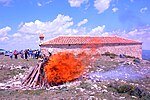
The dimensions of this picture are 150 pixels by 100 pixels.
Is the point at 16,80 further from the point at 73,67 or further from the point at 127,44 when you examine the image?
the point at 127,44

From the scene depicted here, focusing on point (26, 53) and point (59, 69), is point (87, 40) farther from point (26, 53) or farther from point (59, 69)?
point (59, 69)

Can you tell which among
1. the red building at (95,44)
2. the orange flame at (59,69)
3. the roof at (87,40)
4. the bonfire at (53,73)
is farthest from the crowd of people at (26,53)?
the orange flame at (59,69)

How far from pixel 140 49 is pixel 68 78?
4367cm

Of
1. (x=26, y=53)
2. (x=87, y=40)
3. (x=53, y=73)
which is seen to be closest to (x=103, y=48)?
(x=87, y=40)

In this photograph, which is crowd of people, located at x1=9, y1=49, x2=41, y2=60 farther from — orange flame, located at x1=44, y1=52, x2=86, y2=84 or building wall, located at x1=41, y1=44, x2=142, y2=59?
orange flame, located at x1=44, y1=52, x2=86, y2=84

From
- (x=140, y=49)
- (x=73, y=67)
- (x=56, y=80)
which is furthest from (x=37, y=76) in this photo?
(x=140, y=49)

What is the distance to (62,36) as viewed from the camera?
56.2m

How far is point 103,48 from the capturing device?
54906mm

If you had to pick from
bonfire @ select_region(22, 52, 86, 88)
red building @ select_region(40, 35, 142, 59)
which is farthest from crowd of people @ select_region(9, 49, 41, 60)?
bonfire @ select_region(22, 52, 86, 88)

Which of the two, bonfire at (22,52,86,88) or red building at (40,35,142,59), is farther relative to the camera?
red building at (40,35,142,59)

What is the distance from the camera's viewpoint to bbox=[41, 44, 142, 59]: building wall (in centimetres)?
5250

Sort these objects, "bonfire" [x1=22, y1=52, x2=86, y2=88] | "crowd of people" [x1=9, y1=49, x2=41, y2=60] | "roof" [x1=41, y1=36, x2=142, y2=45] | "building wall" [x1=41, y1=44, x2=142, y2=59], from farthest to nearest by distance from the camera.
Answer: "roof" [x1=41, y1=36, x2=142, y2=45] → "building wall" [x1=41, y1=44, x2=142, y2=59] → "crowd of people" [x1=9, y1=49, x2=41, y2=60] → "bonfire" [x1=22, y1=52, x2=86, y2=88]

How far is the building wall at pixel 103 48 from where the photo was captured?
52.5 metres

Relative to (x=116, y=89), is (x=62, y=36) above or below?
above
